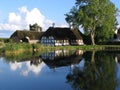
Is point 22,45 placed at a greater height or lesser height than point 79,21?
lesser

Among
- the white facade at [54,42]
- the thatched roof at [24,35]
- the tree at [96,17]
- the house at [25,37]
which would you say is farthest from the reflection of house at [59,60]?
the thatched roof at [24,35]

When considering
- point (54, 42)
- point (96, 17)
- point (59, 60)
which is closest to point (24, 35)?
point (54, 42)

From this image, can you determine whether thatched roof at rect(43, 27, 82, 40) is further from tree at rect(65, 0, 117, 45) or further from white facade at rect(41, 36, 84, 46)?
tree at rect(65, 0, 117, 45)

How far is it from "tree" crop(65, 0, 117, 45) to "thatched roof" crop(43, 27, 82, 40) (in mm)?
8067

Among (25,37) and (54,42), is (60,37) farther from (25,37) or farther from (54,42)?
(25,37)

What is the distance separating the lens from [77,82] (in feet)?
63.9

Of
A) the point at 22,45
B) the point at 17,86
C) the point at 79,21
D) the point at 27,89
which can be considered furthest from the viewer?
the point at 79,21

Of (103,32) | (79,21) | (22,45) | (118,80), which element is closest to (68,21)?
(79,21)

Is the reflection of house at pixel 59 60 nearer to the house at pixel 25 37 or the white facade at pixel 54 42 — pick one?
the white facade at pixel 54 42

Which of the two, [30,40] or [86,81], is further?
[30,40]

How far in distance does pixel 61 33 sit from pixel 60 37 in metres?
1.55

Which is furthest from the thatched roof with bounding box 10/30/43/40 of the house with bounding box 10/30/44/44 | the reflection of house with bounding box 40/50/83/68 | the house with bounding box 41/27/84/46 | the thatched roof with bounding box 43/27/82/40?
the reflection of house with bounding box 40/50/83/68

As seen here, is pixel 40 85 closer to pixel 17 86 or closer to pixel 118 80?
pixel 17 86

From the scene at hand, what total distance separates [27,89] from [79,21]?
57.3 meters
